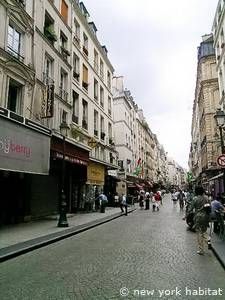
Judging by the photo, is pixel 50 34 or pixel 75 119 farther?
pixel 75 119

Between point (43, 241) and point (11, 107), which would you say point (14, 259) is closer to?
point (43, 241)

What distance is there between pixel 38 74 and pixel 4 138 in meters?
5.96

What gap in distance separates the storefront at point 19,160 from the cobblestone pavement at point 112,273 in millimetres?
4467

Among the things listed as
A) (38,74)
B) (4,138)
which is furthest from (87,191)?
(4,138)

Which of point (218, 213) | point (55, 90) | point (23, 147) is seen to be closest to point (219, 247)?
point (218, 213)

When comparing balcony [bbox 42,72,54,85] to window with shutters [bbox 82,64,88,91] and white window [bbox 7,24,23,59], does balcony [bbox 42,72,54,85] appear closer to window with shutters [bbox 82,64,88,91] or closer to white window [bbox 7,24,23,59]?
white window [bbox 7,24,23,59]

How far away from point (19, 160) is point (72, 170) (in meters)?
9.59

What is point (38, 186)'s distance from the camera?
56.5 feet

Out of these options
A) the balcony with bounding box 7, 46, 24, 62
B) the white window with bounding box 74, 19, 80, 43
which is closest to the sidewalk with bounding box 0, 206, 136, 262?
the balcony with bounding box 7, 46, 24, 62

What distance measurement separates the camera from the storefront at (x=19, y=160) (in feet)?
39.9

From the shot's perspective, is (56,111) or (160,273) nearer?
(160,273)

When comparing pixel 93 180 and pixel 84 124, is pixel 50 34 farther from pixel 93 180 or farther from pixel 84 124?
pixel 93 180

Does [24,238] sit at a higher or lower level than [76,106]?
lower

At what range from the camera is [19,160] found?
13.0 m
